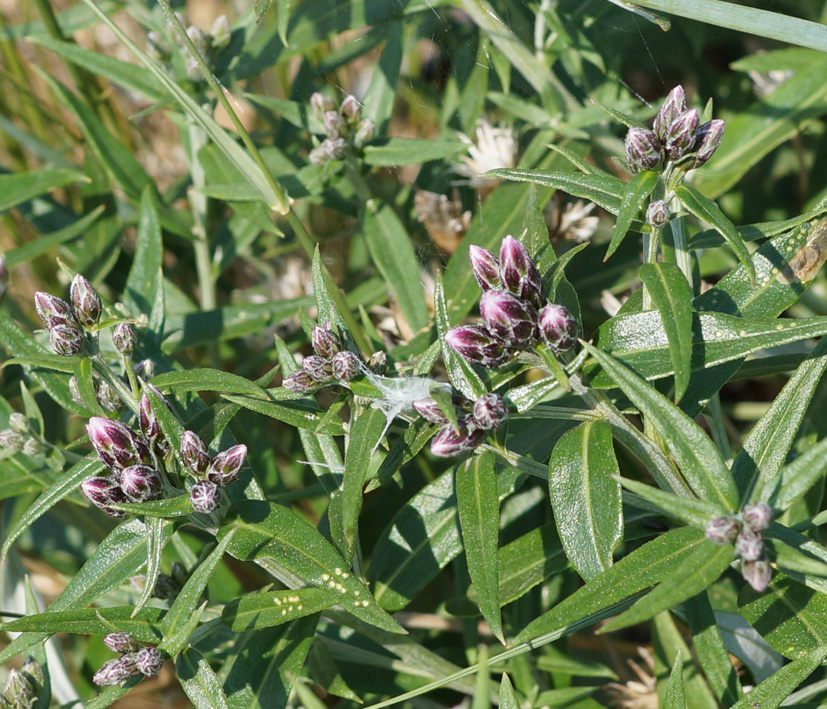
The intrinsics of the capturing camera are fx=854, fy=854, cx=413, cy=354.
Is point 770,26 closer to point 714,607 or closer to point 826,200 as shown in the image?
point 826,200

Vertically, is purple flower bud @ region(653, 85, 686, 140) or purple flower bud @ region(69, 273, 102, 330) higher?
purple flower bud @ region(653, 85, 686, 140)

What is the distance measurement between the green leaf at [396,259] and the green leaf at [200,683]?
103 centimetres

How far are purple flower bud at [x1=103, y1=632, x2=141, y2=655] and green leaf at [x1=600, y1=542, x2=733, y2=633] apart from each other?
28.8 inches

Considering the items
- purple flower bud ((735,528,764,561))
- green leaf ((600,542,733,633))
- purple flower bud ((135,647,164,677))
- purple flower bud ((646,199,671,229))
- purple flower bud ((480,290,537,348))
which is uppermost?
purple flower bud ((646,199,671,229))

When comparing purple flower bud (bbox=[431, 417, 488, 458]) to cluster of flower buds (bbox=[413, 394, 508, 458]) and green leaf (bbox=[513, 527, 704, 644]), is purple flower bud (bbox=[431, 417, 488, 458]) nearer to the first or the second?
cluster of flower buds (bbox=[413, 394, 508, 458])

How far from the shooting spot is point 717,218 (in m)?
1.25

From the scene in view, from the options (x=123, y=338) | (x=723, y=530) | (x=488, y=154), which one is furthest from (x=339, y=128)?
(x=723, y=530)

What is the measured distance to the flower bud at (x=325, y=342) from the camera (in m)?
1.35

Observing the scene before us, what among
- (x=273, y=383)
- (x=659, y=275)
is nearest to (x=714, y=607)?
(x=659, y=275)

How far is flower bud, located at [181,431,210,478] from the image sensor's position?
1293mm

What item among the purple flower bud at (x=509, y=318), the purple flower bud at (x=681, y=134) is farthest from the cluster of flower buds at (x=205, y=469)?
the purple flower bud at (x=681, y=134)

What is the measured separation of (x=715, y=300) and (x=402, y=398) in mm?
562

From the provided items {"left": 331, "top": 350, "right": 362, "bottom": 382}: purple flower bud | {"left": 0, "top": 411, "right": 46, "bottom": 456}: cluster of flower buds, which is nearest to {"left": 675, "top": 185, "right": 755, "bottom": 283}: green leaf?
{"left": 331, "top": 350, "right": 362, "bottom": 382}: purple flower bud

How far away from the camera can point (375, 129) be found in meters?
2.15
